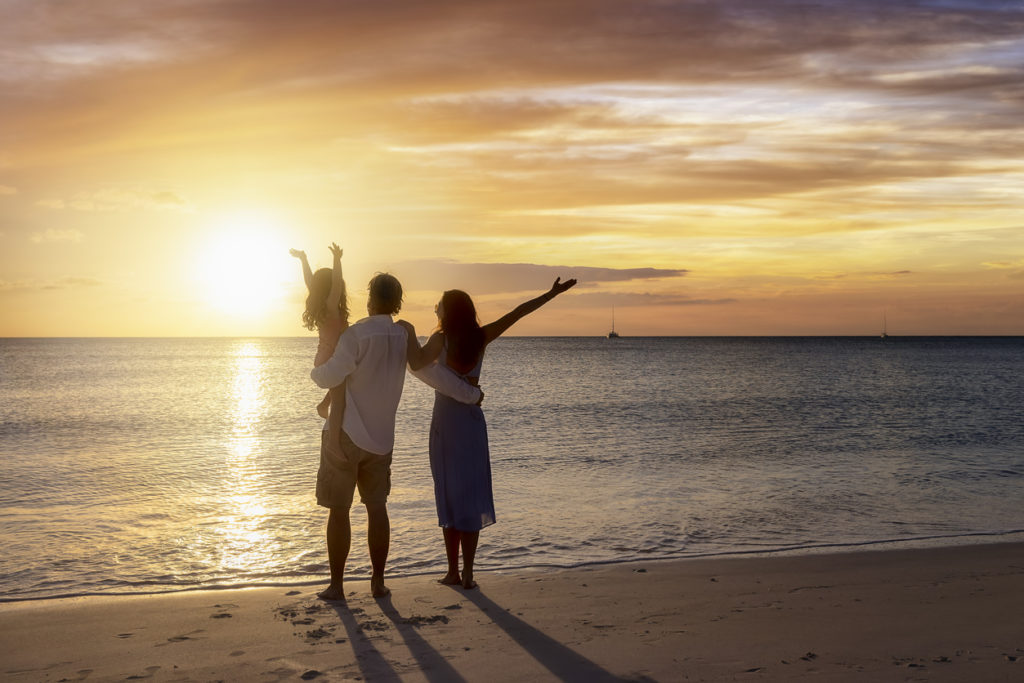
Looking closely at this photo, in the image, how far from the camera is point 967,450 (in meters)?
16.8

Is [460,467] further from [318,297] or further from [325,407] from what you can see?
[318,297]

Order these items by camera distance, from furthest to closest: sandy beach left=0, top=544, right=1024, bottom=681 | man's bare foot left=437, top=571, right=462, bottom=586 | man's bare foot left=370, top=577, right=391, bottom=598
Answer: man's bare foot left=437, top=571, right=462, bottom=586
man's bare foot left=370, top=577, right=391, bottom=598
sandy beach left=0, top=544, right=1024, bottom=681

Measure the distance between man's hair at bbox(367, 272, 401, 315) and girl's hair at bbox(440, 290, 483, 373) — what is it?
1.27ft

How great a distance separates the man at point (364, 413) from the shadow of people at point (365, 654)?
530mm

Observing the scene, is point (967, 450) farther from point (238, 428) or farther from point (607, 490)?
point (238, 428)

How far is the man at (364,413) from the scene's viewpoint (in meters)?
5.52

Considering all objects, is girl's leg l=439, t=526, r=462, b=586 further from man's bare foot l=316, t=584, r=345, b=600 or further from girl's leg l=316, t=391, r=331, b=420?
girl's leg l=316, t=391, r=331, b=420

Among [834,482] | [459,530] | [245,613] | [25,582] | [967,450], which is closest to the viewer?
[245,613]

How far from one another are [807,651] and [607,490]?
22.1 ft

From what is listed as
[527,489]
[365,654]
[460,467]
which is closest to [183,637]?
[365,654]

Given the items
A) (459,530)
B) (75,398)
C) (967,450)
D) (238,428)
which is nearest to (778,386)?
(967,450)

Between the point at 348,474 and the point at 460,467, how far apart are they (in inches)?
33.6

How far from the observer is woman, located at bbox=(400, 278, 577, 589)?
5.98m

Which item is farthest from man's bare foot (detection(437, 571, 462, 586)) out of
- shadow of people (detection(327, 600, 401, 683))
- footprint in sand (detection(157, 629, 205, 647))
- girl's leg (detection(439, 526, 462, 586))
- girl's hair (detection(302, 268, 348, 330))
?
girl's hair (detection(302, 268, 348, 330))
